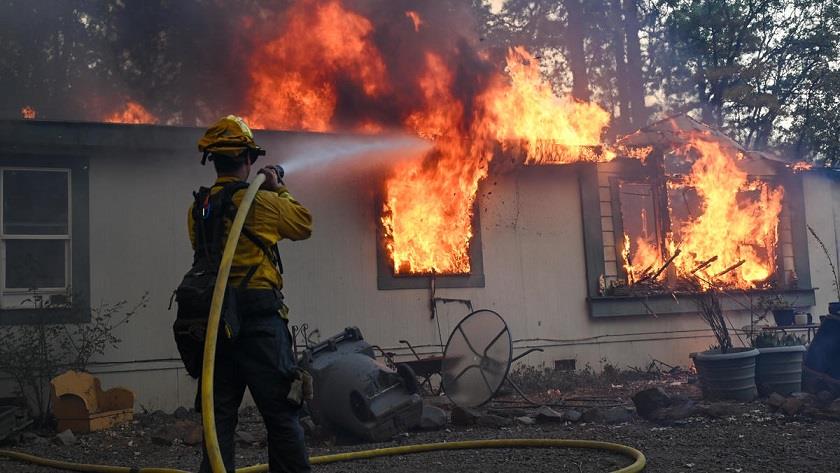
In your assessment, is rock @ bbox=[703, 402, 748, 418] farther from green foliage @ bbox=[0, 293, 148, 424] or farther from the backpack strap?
green foliage @ bbox=[0, 293, 148, 424]

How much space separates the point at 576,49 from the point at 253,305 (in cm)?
1805

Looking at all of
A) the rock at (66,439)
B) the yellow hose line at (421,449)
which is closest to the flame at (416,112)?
the yellow hose line at (421,449)

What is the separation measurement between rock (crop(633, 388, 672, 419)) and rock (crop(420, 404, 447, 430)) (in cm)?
200

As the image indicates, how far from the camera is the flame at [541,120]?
34.0 ft

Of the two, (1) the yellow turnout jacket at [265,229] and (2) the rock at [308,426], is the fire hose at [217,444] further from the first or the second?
(2) the rock at [308,426]

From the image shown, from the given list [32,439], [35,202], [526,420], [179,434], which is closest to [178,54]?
[35,202]

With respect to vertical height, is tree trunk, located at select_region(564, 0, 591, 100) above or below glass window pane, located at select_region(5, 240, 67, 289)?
above

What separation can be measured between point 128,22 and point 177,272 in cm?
618

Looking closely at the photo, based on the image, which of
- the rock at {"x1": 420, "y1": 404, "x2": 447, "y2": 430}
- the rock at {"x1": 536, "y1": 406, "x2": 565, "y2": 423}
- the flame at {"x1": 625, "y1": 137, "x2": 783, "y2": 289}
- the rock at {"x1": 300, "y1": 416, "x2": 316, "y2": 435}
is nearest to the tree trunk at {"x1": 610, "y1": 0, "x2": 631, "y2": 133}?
the flame at {"x1": 625, "y1": 137, "x2": 783, "y2": 289}

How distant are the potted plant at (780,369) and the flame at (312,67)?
566cm

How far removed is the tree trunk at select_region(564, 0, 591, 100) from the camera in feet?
66.1

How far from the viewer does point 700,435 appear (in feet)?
22.1

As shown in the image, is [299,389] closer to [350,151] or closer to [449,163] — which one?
[350,151]

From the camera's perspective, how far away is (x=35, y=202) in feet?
28.9
